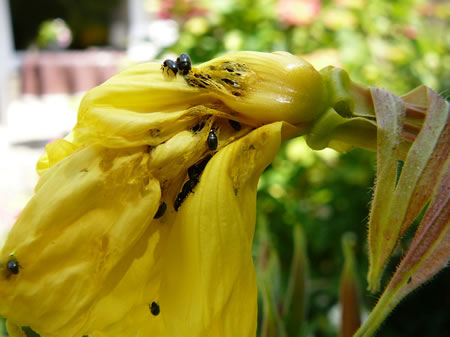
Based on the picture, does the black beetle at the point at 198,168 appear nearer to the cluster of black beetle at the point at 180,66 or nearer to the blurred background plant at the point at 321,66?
the cluster of black beetle at the point at 180,66

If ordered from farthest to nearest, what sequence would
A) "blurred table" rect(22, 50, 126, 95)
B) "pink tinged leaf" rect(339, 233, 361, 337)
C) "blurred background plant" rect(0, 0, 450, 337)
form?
1. "blurred table" rect(22, 50, 126, 95)
2. "blurred background plant" rect(0, 0, 450, 337)
3. "pink tinged leaf" rect(339, 233, 361, 337)

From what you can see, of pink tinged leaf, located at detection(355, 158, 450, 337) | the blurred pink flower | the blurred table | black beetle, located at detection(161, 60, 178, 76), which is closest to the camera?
pink tinged leaf, located at detection(355, 158, 450, 337)

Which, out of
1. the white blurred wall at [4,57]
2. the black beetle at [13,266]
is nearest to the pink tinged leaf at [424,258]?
the black beetle at [13,266]

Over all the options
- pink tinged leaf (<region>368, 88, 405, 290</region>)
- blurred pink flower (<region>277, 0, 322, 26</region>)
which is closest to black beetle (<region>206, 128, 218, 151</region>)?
pink tinged leaf (<region>368, 88, 405, 290</region>)

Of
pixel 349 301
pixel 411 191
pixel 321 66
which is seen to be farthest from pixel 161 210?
pixel 321 66

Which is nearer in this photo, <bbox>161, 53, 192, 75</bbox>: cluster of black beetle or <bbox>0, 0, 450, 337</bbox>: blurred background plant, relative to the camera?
<bbox>161, 53, 192, 75</bbox>: cluster of black beetle

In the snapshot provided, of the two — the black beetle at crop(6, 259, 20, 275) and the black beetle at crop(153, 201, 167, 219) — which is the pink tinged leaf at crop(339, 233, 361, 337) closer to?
the black beetle at crop(153, 201, 167, 219)

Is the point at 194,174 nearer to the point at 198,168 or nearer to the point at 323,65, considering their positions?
the point at 198,168
